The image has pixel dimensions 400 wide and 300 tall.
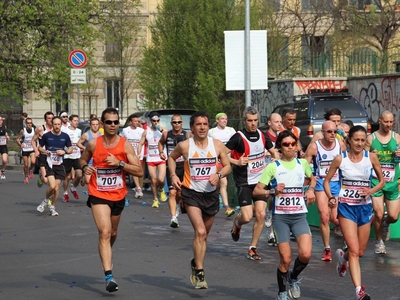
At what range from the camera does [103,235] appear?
973 cm

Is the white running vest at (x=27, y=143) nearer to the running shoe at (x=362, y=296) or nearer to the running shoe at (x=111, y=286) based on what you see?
the running shoe at (x=111, y=286)

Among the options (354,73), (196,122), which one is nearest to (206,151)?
(196,122)

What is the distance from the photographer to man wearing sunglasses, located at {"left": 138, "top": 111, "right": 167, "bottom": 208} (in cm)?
1942

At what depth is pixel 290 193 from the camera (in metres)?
9.14

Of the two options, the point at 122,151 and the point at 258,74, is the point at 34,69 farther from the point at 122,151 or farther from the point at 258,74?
the point at 122,151

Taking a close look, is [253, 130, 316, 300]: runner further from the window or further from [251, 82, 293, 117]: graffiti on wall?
the window

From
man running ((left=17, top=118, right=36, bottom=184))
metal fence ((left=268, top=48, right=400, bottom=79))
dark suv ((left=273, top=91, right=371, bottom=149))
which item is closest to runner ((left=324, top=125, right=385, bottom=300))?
dark suv ((left=273, top=91, right=371, bottom=149))

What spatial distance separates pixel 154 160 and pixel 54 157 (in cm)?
266

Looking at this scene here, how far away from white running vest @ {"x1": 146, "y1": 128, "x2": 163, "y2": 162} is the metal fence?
12.4 metres

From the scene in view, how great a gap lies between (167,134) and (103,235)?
8.09m

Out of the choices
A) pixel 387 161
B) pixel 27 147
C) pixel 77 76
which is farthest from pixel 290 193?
pixel 27 147

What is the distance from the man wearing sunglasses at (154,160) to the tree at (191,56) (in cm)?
1875

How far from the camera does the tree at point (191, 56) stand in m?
39.5

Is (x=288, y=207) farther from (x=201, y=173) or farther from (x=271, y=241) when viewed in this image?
(x=271, y=241)
